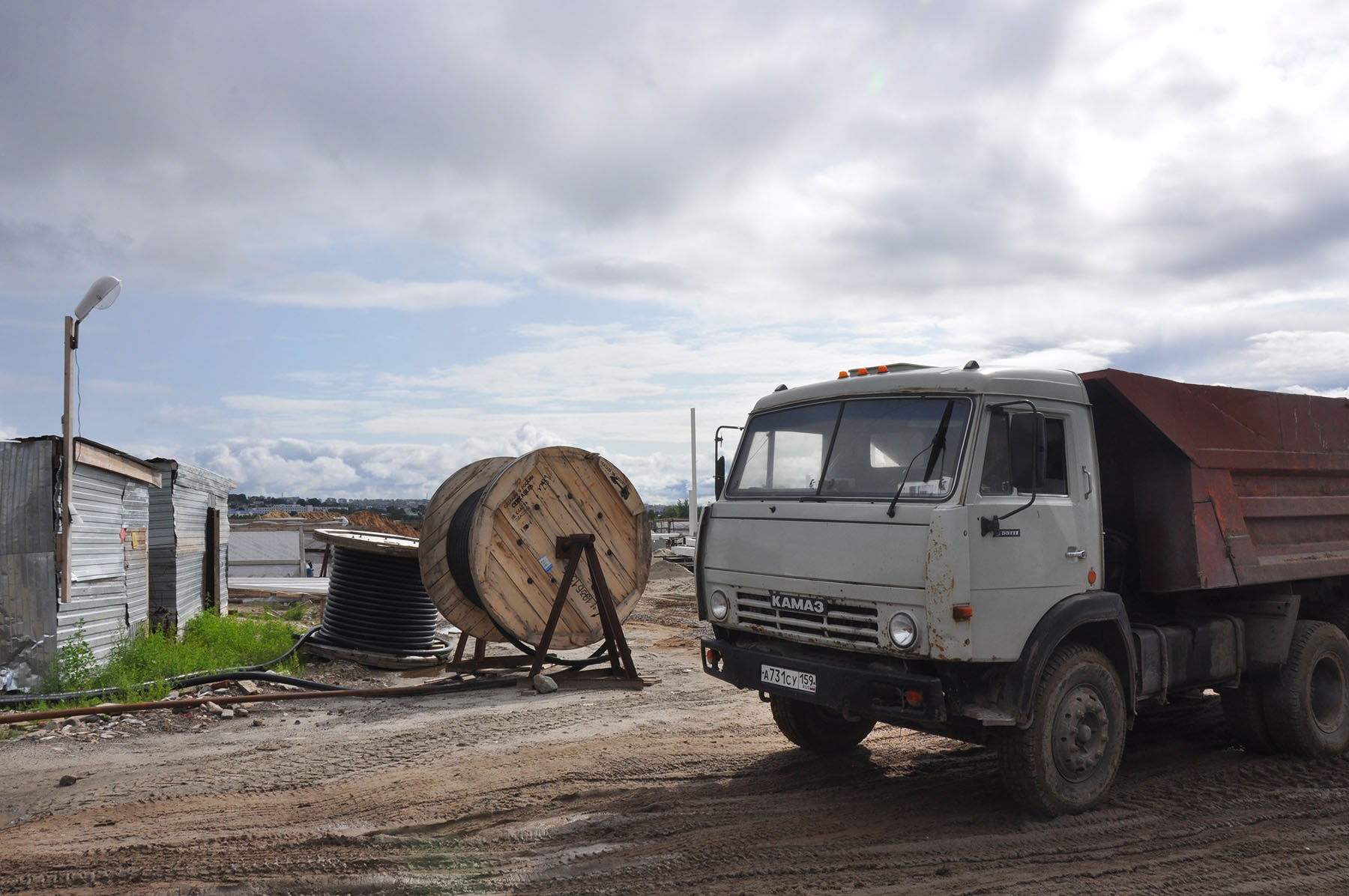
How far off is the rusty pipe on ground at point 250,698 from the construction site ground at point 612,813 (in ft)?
0.52

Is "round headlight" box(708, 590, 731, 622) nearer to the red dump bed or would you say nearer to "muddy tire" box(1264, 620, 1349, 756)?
the red dump bed

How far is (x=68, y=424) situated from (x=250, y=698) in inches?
130

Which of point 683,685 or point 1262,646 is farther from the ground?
point 1262,646

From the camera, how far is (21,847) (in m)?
5.27

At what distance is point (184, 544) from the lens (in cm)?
1346

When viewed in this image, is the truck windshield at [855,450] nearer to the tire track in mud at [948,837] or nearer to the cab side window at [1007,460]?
the cab side window at [1007,460]

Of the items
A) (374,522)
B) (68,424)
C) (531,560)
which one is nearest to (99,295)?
(68,424)

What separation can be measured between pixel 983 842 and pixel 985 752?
2.02m

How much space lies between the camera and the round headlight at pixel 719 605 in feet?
20.7

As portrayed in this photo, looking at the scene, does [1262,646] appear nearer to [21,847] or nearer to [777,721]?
[777,721]

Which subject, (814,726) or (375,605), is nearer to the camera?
(814,726)

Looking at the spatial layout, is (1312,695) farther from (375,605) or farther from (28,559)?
(28,559)

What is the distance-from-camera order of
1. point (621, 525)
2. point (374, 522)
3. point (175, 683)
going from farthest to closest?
point (374, 522) → point (621, 525) → point (175, 683)

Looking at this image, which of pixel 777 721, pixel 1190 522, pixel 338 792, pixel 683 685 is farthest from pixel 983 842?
pixel 683 685
